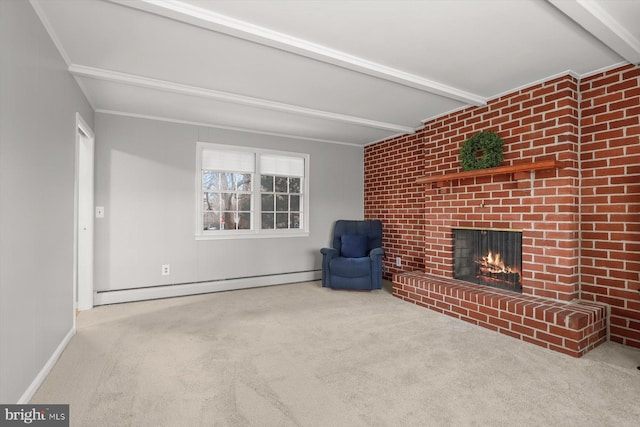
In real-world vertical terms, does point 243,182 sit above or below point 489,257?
above

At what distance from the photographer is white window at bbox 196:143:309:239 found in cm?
464

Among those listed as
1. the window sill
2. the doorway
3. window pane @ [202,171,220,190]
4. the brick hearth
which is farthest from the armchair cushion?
the doorway

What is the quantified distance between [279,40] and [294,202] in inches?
127

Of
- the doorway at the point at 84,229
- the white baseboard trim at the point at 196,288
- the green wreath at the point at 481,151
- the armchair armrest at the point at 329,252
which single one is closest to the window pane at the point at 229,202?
the white baseboard trim at the point at 196,288

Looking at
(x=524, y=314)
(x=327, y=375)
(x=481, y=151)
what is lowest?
(x=327, y=375)

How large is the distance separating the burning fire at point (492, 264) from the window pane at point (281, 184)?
10.1 feet

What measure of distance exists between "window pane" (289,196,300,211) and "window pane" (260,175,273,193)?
1.33 feet

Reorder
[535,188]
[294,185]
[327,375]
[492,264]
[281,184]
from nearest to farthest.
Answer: [327,375] < [535,188] < [492,264] < [281,184] < [294,185]

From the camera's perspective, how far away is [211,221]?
4699 mm

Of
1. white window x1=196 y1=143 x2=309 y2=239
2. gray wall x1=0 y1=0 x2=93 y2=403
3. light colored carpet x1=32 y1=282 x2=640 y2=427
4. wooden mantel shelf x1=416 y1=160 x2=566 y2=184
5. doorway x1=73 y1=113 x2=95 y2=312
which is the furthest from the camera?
white window x1=196 y1=143 x2=309 y2=239

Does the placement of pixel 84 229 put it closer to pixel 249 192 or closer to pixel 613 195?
pixel 249 192

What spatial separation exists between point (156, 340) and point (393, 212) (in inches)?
151

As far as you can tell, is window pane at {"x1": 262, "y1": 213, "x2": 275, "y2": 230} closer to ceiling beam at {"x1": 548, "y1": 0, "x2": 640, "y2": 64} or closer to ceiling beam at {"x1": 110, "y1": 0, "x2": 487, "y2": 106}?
ceiling beam at {"x1": 110, "y1": 0, "x2": 487, "y2": 106}

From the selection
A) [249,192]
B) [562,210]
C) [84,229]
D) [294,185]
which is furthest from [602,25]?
[84,229]
